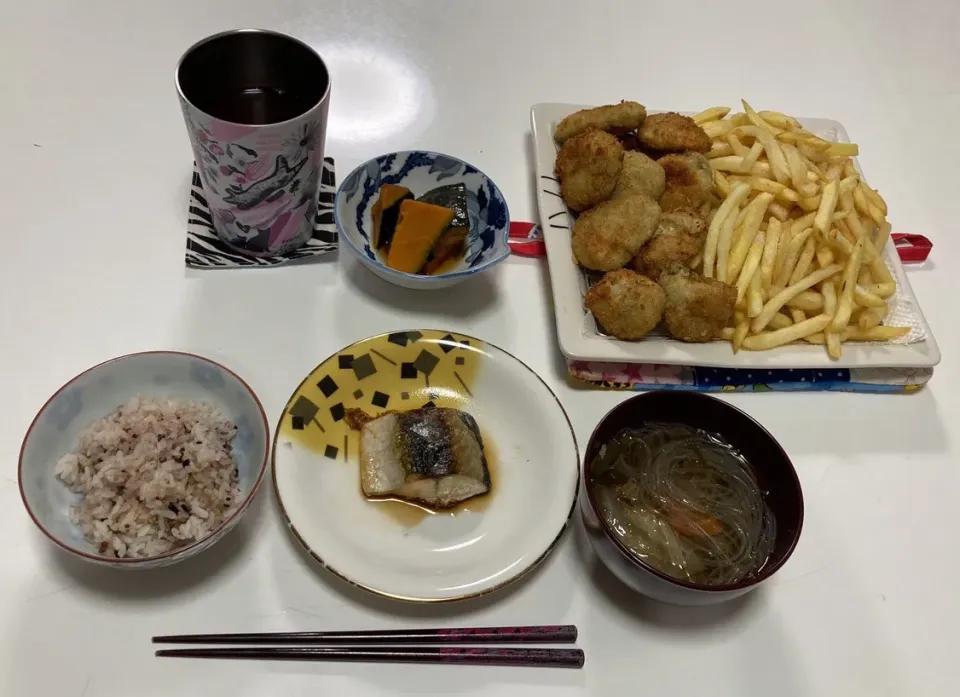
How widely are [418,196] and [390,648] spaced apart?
1031 mm

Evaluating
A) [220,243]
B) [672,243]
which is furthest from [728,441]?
[220,243]

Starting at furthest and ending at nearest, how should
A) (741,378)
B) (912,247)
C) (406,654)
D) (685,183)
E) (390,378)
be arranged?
(912,247)
(685,183)
(741,378)
(390,378)
(406,654)

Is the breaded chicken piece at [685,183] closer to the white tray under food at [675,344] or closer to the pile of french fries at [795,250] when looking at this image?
the pile of french fries at [795,250]

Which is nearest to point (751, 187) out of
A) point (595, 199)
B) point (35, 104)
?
point (595, 199)

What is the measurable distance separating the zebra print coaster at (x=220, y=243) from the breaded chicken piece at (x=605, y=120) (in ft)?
2.08

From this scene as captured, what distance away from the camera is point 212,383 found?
1.33 meters

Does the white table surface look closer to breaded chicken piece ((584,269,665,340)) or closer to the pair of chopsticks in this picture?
the pair of chopsticks

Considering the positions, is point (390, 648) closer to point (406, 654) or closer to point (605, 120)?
point (406, 654)

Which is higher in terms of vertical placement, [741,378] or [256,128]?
[256,128]

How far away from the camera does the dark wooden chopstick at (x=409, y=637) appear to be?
116cm

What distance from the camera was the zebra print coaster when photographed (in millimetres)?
1621

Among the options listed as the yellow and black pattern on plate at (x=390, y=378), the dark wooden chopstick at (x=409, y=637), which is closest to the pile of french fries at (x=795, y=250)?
the yellow and black pattern on plate at (x=390, y=378)

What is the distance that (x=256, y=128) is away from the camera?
1.35 meters

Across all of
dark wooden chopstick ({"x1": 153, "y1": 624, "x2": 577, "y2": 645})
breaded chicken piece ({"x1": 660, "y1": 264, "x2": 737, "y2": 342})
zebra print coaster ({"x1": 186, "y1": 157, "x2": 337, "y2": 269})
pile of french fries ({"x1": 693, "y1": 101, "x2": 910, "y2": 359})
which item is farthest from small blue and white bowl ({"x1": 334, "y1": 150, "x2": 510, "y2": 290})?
dark wooden chopstick ({"x1": 153, "y1": 624, "x2": 577, "y2": 645})
